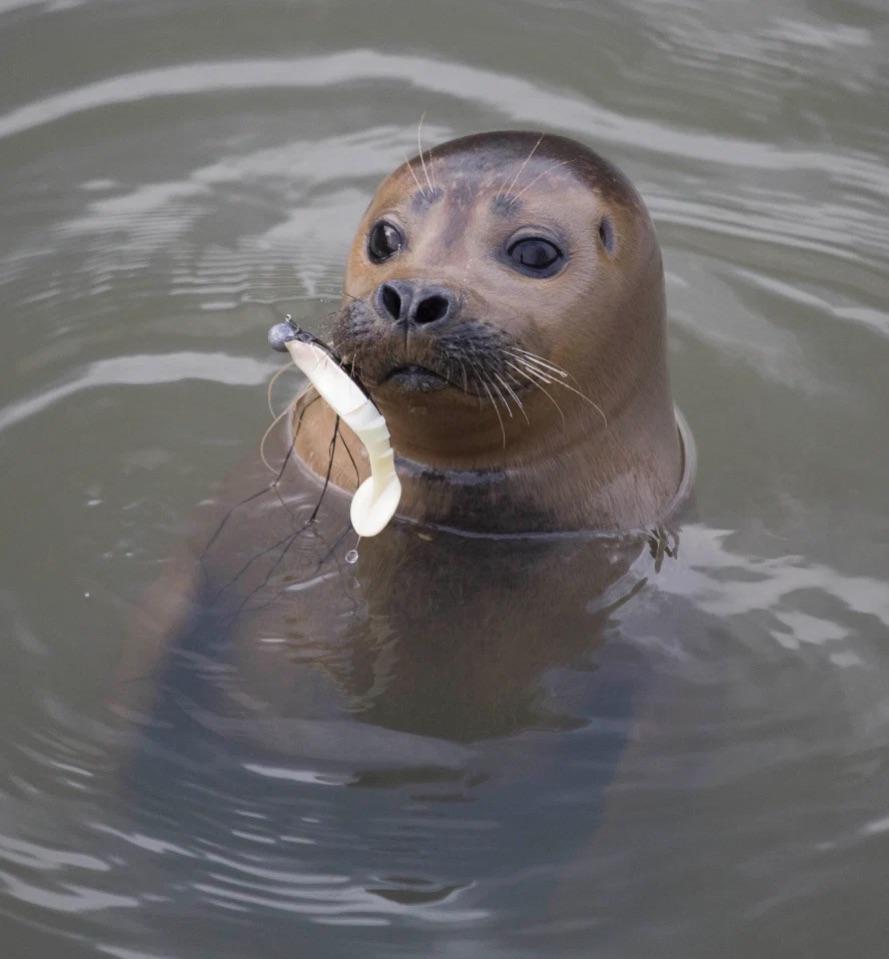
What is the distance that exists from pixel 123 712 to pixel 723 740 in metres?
1.74

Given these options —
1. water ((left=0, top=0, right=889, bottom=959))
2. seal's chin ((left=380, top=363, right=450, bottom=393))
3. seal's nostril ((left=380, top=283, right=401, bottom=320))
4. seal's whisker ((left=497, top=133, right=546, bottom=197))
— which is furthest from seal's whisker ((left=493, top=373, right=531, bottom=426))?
seal's whisker ((left=497, top=133, right=546, bottom=197))

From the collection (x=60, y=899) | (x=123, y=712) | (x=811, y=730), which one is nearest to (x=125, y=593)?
(x=123, y=712)

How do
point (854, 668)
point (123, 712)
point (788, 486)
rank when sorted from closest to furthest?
point (123, 712) → point (854, 668) → point (788, 486)

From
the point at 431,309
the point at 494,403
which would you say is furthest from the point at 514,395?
the point at 431,309

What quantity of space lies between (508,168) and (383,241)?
42 cm

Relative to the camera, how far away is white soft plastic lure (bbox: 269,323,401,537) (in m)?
4.94

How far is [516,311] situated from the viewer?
5.07m

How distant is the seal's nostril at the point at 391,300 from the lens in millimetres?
4805

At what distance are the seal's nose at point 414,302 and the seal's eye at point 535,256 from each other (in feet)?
1.30

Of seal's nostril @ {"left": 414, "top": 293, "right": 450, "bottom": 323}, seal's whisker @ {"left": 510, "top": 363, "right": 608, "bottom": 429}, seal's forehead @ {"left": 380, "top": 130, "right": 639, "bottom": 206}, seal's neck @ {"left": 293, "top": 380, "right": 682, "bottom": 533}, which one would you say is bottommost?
seal's neck @ {"left": 293, "top": 380, "right": 682, "bottom": 533}

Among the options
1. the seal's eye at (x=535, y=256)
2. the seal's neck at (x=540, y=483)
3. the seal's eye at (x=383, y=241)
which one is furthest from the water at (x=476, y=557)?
the seal's eye at (x=383, y=241)

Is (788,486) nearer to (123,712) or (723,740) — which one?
(723,740)

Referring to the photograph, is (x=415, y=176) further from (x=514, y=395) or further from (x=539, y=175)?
(x=514, y=395)

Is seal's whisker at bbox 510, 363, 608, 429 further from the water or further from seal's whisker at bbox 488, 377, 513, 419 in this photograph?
the water
